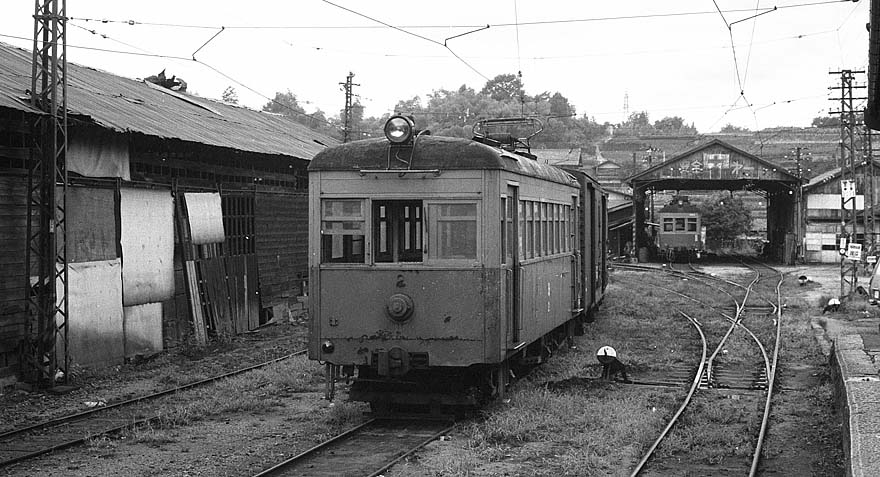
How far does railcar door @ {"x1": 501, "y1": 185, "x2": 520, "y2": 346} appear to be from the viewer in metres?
9.62

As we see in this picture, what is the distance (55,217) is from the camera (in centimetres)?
1249

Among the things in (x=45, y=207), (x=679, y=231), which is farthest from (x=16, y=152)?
(x=679, y=231)

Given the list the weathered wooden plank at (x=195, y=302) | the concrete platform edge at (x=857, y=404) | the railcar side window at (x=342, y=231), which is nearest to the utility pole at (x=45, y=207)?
the weathered wooden plank at (x=195, y=302)

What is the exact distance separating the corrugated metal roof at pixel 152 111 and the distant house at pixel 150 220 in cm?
6

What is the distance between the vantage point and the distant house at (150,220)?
12.7 m

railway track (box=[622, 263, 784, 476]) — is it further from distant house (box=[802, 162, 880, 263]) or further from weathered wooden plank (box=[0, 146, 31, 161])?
distant house (box=[802, 162, 880, 263])

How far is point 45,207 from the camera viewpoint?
12.5 meters

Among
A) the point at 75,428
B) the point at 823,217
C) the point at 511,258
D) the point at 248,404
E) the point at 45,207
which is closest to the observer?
the point at 511,258

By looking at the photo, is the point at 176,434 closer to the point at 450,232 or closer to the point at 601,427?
the point at 450,232

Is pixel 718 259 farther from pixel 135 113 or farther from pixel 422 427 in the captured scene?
pixel 422 427

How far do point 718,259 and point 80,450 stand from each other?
141 ft

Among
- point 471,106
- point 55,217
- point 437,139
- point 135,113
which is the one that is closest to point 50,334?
point 55,217

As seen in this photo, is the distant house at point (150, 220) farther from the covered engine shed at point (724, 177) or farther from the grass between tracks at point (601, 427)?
the covered engine shed at point (724, 177)

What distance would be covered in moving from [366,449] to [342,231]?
2229 millimetres
